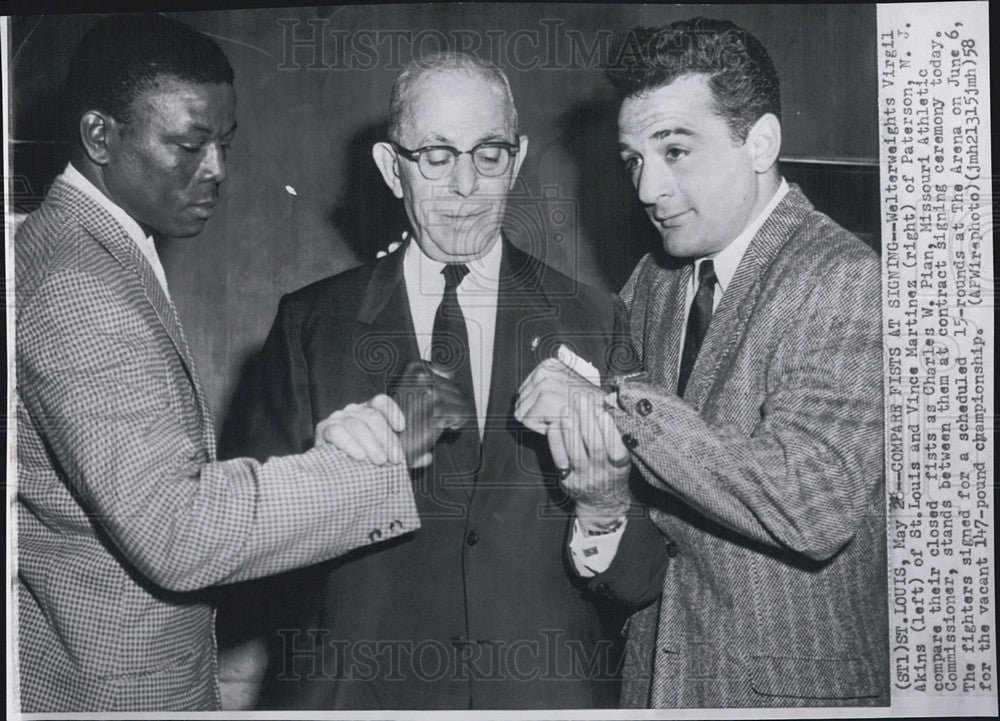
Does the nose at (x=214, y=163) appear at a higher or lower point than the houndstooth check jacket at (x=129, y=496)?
higher

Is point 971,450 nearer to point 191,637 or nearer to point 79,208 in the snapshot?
point 191,637

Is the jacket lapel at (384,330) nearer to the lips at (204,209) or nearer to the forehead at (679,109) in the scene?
the lips at (204,209)

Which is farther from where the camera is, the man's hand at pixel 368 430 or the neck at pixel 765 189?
the neck at pixel 765 189

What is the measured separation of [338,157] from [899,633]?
198 cm

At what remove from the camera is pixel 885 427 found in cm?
266

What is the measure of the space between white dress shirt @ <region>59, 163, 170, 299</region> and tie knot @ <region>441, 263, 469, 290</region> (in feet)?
2.37

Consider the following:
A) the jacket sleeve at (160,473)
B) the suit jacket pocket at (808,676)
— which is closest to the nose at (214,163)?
the jacket sleeve at (160,473)

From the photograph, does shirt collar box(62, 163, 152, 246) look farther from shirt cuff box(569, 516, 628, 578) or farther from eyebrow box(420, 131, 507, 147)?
shirt cuff box(569, 516, 628, 578)

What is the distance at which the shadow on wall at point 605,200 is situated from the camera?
2670 millimetres

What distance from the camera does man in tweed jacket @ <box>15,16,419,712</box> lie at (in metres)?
2.36

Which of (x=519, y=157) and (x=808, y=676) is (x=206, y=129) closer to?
(x=519, y=157)

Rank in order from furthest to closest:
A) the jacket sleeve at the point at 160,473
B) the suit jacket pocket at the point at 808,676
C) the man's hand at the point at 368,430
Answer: the suit jacket pocket at the point at 808,676 → the man's hand at the point at 368,430 → the jacket sleeve at the point at 160,473

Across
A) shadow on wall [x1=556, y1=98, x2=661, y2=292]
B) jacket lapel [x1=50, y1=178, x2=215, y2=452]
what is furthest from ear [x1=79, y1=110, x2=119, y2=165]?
shadow on wall [x1=556, y1=98, x2=661, y2=292]

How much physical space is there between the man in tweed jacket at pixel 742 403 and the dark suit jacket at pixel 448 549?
103 mm
